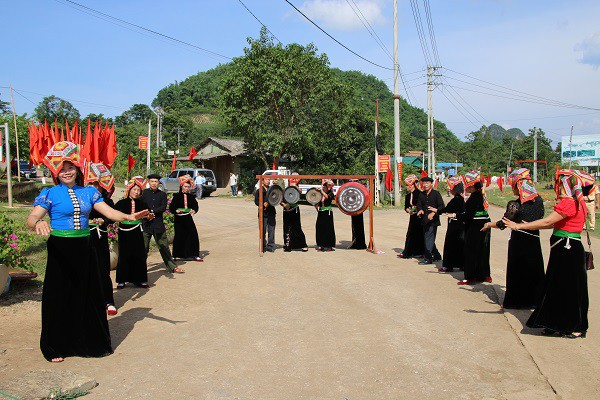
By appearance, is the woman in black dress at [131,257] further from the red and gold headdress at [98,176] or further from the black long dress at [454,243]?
the black long dress at [454,243]

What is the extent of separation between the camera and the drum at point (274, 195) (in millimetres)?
12914

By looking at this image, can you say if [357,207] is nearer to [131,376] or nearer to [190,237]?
[190,237]

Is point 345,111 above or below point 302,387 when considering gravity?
above

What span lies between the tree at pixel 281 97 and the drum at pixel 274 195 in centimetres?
1859

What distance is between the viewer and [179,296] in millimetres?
8352

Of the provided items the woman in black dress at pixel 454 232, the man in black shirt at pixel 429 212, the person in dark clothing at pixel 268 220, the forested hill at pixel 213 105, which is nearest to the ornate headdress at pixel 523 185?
the woman in black dress at pixel 454 232

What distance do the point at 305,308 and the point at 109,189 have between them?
3649mm

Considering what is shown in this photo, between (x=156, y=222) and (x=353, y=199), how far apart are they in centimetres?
488

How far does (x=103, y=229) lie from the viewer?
26.6 feet

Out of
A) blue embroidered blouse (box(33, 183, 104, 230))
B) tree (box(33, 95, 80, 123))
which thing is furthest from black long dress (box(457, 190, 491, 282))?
tree (box(33, 95, 80, 123))

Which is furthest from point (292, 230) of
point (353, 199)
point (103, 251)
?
point (103, 251)

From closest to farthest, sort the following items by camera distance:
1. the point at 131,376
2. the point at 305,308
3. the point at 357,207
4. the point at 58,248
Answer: the point at 131,376 < the point at 58,248 < the point at 305,308 < the point at 357,207

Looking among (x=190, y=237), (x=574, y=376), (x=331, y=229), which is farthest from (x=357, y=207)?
(x=574, y=376)

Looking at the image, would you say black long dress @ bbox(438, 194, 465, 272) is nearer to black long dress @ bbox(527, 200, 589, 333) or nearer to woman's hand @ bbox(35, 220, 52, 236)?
black long dress @ bbox(527, 200, 589, 333)
